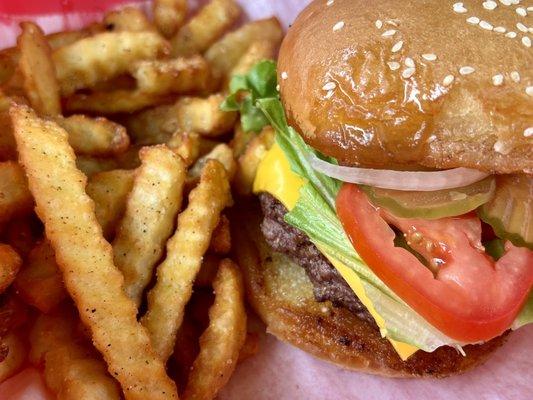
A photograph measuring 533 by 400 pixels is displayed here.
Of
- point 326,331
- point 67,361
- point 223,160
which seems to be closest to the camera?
point 67,361

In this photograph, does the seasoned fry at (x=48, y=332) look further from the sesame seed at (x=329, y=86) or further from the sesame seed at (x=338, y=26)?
the sesame seed at (x=338, y=26)

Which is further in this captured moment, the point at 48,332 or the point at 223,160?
the point at 223,160

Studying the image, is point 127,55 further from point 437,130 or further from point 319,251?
point 437,130

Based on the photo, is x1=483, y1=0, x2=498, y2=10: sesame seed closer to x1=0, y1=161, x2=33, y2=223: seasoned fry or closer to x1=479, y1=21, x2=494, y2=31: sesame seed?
x1=479, y1=21, x2=494, y2=31: sesame seed

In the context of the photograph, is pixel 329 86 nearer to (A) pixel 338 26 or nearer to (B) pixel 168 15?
(A) pixel 338 26

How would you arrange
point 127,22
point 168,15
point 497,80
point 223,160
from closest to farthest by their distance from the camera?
point 497,80, point 223,160, point 127,22, point 168,15

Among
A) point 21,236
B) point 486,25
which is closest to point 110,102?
point 21,236

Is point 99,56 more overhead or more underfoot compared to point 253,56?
more overhead

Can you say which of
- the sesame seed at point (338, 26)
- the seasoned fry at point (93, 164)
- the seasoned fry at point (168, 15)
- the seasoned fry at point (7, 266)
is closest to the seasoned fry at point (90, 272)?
the seasoned fry at point (7, 266)
